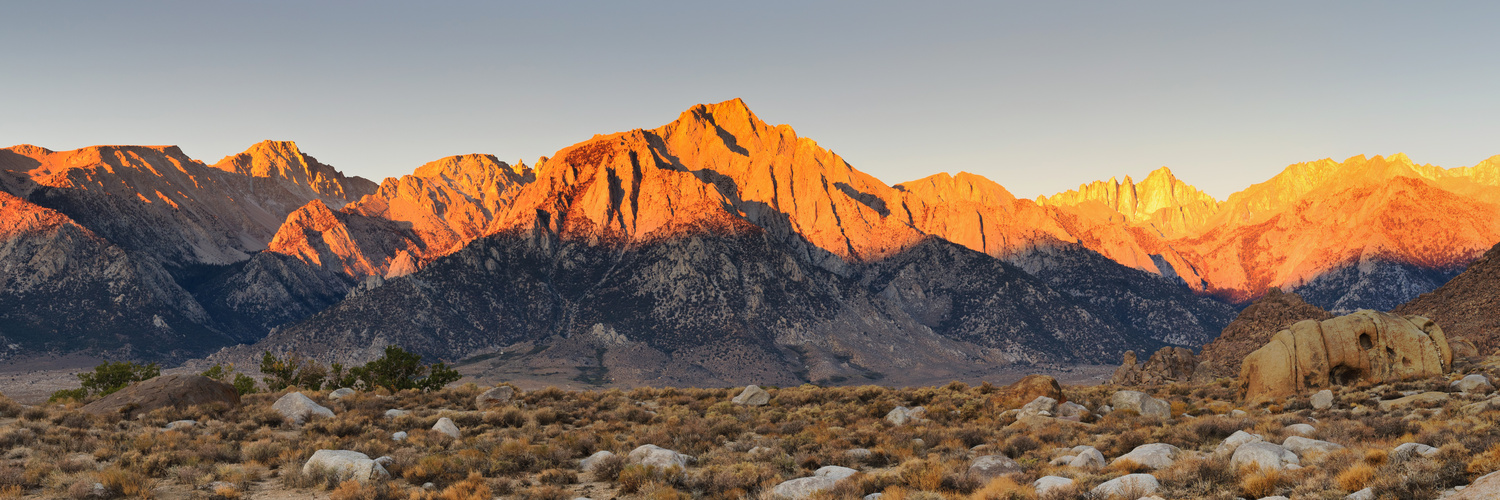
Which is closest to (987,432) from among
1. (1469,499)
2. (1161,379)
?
(1469,499)

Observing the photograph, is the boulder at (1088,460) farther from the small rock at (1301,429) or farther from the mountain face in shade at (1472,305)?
the mountain face in shade at (1472,305)

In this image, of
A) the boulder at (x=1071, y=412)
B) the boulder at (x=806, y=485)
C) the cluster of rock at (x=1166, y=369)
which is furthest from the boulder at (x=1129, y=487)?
the cluster of rock at (x=1166, y=369)

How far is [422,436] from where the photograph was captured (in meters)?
30.8

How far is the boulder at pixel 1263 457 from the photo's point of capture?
785 inches

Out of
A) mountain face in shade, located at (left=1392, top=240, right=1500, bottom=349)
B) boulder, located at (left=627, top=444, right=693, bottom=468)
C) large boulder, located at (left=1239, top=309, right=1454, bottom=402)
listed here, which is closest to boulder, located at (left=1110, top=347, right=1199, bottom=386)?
mountain face in shade, located at (left=1392, top=240, right=1500, bottom=349)

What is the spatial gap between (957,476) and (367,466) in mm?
14607

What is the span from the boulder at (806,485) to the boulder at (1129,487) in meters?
5.82

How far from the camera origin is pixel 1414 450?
65.7 feet

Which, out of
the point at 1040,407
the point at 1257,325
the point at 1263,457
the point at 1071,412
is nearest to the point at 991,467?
the point at 1263,457

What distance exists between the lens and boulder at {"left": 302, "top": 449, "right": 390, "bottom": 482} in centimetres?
2303

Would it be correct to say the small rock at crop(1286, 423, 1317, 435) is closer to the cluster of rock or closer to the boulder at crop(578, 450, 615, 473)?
the boulder at crop(578, 450, 615, 473)

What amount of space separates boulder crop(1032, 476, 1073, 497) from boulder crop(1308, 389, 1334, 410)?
2261cm

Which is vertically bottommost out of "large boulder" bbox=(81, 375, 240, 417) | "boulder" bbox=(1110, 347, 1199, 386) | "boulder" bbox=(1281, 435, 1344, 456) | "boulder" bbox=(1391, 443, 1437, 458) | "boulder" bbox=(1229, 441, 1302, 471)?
"boulder" bbox=(1110, 347, 1199, 386)

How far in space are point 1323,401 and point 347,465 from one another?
119ft
